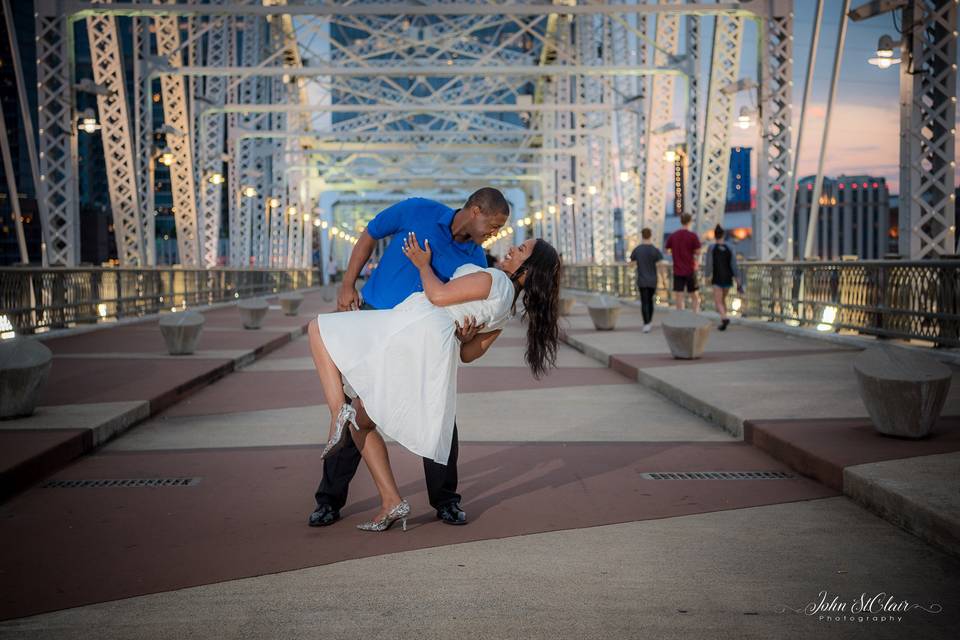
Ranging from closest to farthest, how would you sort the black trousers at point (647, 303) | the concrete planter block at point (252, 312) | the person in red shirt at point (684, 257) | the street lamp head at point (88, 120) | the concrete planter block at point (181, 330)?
1. the concrete planter block at point (181, 330)
2. the black trousers at point (647, 303)
3. the person in red shirt at point (684, 257)
4. the concrete planter block at point (252, 312)
5. the street lamp head at point (88, 120)

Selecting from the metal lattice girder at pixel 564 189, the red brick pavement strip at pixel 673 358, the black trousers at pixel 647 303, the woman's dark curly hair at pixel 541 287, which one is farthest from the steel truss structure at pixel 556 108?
the woman's dark curly hair at pixel 541 287

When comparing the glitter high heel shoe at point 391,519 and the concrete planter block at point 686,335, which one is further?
the concrete planter block at point 686,335

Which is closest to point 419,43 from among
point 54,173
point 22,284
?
point 54,173

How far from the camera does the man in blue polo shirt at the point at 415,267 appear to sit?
5.36 metres

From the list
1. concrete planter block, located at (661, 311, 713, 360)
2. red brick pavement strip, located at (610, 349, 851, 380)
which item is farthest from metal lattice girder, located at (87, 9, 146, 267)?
concrete planter block, located at (661, 311, 713, 360)

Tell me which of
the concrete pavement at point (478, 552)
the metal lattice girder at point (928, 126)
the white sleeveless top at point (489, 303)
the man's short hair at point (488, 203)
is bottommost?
the concrete pavement at point (478, 552)

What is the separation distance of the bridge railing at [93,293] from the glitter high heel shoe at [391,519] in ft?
41.4

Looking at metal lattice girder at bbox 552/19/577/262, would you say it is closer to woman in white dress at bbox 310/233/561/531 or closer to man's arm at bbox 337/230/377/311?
man's arm at bbox 337/230/377/311

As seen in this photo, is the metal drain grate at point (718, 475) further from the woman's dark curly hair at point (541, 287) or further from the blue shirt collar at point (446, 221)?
the blue shirt collar at point (446, 221)

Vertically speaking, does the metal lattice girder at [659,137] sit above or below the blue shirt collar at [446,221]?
above

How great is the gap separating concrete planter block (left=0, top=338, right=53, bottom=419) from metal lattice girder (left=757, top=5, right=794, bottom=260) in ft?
60.5

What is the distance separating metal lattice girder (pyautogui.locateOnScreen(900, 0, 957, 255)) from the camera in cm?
1596

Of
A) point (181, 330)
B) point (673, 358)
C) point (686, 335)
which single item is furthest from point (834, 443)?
point (181, 330)

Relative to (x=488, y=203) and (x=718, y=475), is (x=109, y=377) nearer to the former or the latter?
(x=718, y=475)
